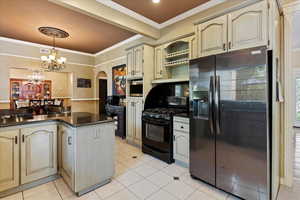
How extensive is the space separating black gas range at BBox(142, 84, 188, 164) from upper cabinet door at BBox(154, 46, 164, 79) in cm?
29

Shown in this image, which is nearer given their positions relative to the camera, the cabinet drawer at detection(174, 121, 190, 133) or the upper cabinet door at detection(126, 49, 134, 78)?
the cabinet drawer at detection(174, 121, 190, 133)

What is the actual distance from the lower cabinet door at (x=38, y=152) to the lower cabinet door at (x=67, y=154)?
145 mm

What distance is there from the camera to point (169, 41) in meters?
3.26

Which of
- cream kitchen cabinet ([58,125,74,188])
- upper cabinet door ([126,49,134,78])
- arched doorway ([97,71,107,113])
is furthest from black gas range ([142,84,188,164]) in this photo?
arched doorway ([97,71,107,113])

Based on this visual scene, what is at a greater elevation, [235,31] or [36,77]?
[36,77]

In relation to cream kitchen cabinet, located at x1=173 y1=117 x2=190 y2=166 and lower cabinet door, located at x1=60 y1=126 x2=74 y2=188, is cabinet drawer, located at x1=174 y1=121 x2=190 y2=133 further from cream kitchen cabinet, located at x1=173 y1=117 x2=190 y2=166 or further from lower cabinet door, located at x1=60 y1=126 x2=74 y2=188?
lower cabinet door, located at x1=60 y1=126 x2=74 y2=188

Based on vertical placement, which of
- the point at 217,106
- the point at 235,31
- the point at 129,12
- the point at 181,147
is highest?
the point at 129,12

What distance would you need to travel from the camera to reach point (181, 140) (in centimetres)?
260

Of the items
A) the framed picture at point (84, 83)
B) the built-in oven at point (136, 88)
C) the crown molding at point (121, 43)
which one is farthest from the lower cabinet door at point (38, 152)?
the framed picture at point (84, 83)

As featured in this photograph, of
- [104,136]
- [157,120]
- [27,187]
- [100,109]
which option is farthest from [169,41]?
[100,109]

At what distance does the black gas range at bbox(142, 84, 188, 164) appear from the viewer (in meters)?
2.75

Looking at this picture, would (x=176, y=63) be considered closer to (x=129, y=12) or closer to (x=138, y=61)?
(x=138, y=61)

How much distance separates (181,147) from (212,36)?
72.8 inches

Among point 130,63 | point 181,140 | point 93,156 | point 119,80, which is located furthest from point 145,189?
point 119,80
